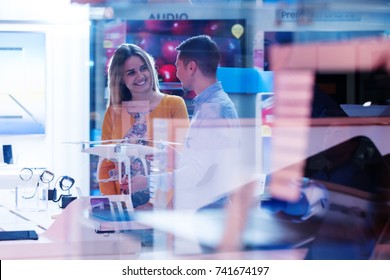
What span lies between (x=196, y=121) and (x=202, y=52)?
0.98 feet

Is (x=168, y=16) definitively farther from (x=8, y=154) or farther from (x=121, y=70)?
(x=8, y=154)

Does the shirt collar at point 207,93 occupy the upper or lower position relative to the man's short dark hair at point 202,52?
lower

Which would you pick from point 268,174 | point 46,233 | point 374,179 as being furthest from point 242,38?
point 46,233

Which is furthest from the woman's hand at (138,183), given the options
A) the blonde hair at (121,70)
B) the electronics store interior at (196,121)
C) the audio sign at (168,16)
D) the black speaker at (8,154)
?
the audio sign at (168,16)

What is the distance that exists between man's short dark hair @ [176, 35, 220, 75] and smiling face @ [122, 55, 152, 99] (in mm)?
144

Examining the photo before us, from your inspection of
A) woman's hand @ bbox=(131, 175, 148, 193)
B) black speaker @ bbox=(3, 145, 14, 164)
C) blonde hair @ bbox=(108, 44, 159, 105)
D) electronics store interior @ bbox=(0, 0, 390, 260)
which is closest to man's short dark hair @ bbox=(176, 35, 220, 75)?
electronics store interior @ bbox=(0, 0, 390, 260)

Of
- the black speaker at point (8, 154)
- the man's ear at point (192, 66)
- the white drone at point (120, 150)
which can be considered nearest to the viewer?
the black speaker at point (8, 154)

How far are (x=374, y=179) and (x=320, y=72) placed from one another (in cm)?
51

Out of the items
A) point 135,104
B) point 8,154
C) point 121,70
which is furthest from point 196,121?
point 8,154

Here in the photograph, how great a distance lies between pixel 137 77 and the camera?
2.82m

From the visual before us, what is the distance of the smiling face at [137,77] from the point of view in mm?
2799

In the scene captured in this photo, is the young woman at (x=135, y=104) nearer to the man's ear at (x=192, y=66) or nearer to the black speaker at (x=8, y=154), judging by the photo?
the man's ear at (x=192, y=66)

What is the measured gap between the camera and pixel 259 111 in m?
2.86

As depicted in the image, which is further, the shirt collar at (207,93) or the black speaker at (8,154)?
the shirt collar at (207,93)
